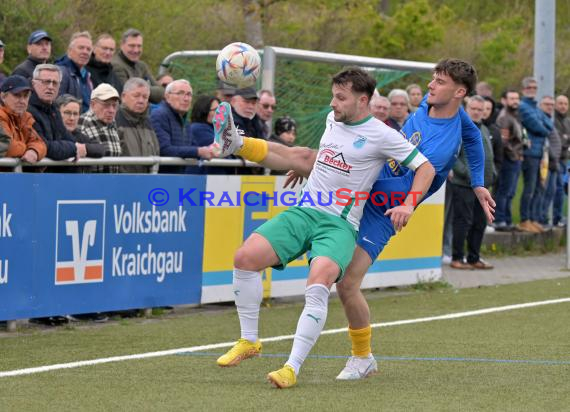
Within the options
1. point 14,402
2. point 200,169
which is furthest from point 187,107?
point 14,402

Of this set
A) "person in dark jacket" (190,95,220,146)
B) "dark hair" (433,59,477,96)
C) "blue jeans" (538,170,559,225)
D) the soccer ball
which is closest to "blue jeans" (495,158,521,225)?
"blue jeans" (538,170,559,225)

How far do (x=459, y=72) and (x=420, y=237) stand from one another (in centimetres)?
658

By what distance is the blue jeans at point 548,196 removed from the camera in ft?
67.4

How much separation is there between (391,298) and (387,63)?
4175 millimetres

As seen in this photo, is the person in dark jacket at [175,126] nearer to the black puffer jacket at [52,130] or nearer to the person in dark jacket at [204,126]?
the person in dark jacket at [204,126]

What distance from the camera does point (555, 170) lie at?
20562 mm

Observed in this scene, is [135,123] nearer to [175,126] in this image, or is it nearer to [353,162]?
[175,126]

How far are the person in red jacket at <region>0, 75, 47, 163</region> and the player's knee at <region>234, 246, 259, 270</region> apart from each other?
118 inches

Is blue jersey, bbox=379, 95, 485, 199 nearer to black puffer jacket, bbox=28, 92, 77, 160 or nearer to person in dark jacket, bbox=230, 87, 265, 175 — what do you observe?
black puffer jacket, bbox=28, 92, 77, 160

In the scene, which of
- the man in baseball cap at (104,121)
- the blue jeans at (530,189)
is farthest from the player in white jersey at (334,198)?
the blue jeans at (530,189)

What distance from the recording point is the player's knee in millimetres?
8188

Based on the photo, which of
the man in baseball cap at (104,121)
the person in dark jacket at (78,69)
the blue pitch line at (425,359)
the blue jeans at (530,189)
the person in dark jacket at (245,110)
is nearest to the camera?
the blue pitch line at (425,359)

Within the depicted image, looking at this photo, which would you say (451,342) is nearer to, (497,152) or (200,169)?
(200,169)

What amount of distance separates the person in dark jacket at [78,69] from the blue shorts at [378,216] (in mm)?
5037
